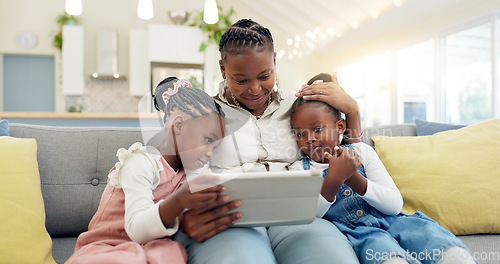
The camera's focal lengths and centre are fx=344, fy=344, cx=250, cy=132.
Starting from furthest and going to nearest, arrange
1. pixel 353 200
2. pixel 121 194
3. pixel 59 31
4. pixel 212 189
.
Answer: pixel 59 31 → pixel 353 200 → pixel 121 194 → pixel 212 189

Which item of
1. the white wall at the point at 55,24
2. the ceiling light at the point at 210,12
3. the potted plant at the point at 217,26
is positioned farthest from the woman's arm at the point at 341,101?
the white wall at the point at 55,24

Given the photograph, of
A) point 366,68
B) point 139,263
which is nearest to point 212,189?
point 139,263

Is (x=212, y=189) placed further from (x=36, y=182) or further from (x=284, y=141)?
(x=36, y=182)

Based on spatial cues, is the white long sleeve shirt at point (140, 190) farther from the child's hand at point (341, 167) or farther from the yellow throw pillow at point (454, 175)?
the yellow throw pillow at point (454, 175)

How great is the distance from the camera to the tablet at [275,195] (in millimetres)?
724

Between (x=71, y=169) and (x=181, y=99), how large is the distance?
2.12ft

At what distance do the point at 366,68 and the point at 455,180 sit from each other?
16.3 feet

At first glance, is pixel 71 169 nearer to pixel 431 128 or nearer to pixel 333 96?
pixel 333 96

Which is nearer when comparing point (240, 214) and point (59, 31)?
point (240, 214)

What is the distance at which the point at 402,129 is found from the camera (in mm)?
1737

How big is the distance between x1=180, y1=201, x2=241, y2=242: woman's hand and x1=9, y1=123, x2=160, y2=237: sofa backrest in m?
0.67

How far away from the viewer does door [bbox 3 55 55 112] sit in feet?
18.8

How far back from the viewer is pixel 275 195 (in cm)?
77

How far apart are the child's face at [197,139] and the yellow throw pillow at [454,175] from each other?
884 mm
